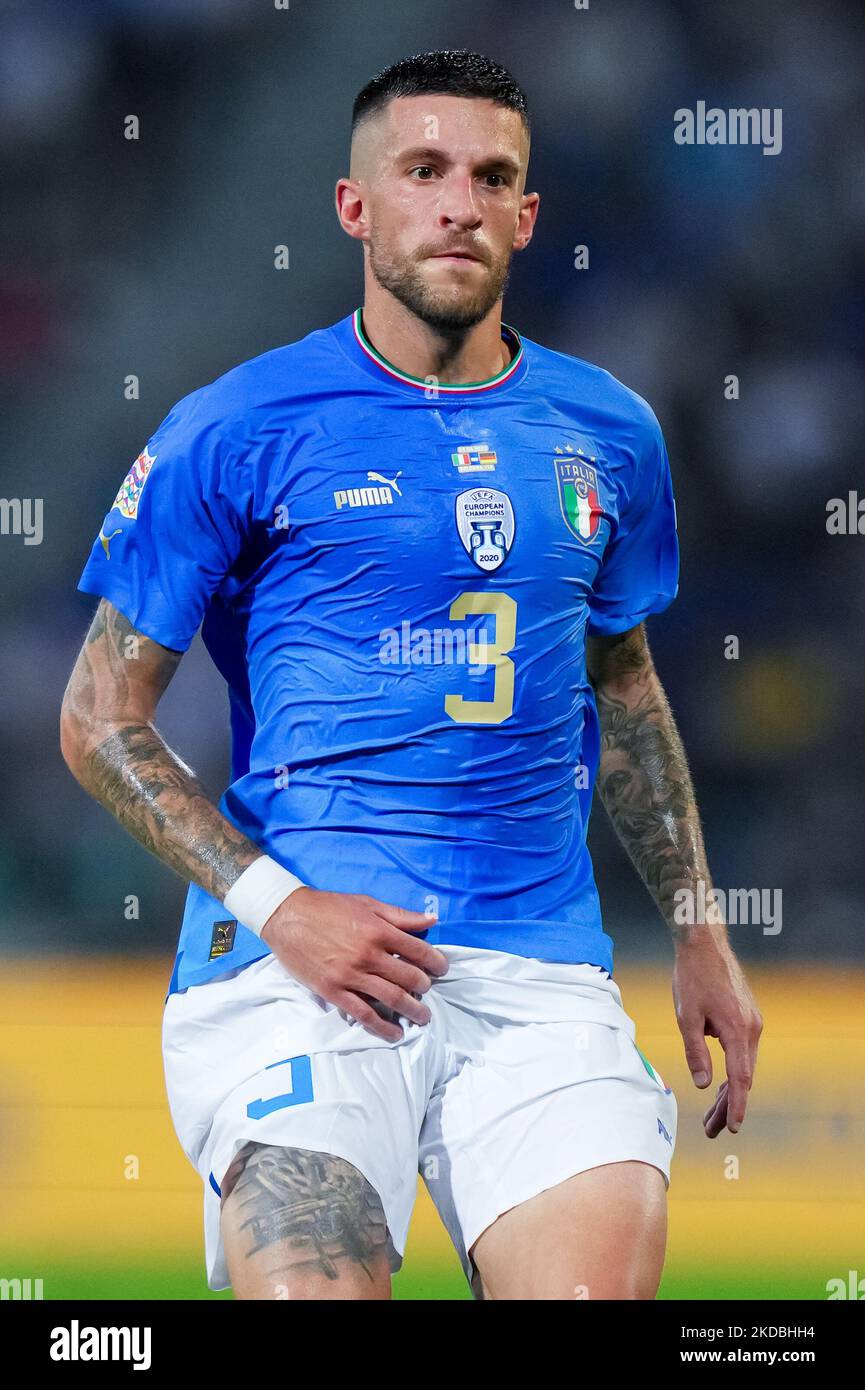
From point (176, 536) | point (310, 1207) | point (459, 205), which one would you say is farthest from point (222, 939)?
point (459, 205)

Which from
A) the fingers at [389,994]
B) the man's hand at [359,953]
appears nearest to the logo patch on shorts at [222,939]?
the man's hand at [359,953]

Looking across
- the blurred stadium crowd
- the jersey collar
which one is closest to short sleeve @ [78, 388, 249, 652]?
the jersey collar

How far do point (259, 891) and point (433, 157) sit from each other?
38.4 inches

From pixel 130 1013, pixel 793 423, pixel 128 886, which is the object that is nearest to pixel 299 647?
pixel 130 1013

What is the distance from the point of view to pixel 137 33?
505 cm

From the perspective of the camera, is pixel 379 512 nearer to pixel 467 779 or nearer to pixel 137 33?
pixel 467 779

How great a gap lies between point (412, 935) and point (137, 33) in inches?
156

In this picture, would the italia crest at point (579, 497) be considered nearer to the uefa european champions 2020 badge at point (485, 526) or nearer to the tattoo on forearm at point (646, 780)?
the uefa european champions 2020 badge at point (485, 526)

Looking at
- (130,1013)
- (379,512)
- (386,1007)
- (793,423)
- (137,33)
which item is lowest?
(386,1007)

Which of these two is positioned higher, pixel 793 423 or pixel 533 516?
pixel 793 423

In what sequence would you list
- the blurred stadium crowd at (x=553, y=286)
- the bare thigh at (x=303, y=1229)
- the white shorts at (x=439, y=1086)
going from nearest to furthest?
the bare thigh at (x=303, y=1229), the white shorts at (x=439, y=1086), the blurred stadium crowd at (x=553, y=286)

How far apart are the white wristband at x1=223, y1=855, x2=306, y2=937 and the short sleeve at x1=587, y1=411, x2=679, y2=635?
67cm

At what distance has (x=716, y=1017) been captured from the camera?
7.16 ft

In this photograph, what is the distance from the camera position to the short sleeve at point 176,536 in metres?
2.08
